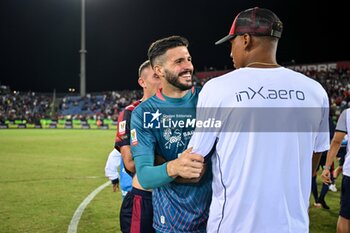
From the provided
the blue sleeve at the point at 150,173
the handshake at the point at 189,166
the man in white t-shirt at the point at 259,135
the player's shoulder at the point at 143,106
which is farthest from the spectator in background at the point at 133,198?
the man in white t-shirt at the point at 259,135

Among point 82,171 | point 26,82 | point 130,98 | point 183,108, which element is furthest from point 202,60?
point 183,108

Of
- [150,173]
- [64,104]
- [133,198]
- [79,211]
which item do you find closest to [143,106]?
[150,173]

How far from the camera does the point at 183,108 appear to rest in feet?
8.38

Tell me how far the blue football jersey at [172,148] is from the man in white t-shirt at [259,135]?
0.37 metres

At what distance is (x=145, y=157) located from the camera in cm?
229

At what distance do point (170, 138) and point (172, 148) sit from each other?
7cm

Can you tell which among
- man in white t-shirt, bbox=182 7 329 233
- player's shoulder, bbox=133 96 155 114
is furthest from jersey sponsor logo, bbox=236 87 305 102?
player's shoulder, bbox=133 96 155 114

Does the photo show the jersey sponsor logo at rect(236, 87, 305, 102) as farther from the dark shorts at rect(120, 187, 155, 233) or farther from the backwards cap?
the dark shorts at rect(120, 187, 155, 233)

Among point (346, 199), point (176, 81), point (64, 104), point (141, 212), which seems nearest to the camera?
point (176, 81)

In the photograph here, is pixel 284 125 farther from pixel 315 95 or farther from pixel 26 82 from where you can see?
pixel 26 82

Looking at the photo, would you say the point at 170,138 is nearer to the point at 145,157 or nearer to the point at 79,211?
the point at 145,157

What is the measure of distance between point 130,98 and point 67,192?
142 ft

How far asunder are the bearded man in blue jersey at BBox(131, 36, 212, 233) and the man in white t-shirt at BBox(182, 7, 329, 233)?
350 millimetres

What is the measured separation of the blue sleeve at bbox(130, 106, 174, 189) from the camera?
2107 mm
